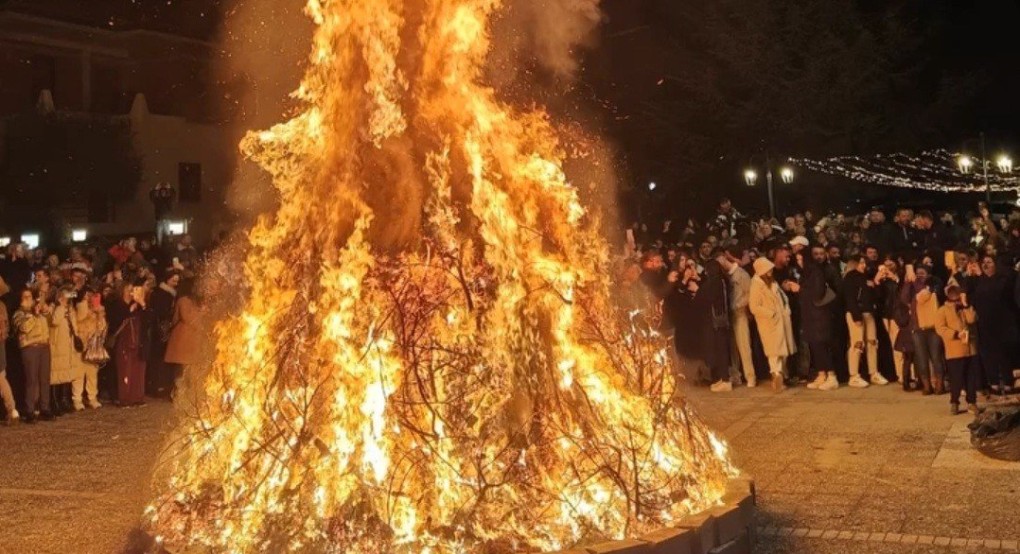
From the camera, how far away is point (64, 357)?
13.2 metres

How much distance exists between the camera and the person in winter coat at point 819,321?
13148 mm

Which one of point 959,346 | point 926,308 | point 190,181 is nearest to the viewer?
point 959,346

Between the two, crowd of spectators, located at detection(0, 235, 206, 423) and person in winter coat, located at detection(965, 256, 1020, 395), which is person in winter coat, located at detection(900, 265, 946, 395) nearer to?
person in winter coat, located at detection(965, 256, 1020, 395)

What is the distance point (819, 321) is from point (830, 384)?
2.67 feet

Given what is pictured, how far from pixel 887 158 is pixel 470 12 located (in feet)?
82.2

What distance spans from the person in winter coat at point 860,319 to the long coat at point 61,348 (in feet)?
32.8

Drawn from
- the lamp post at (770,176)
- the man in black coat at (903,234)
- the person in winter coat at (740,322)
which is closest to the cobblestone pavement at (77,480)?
the person in winter coat at (740,322)

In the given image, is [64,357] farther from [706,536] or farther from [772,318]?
[706,536]

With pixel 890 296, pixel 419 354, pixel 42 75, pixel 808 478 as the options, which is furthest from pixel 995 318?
pixel 42 75

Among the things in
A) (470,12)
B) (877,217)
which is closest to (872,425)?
(470,12)

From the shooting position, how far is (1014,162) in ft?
96.6

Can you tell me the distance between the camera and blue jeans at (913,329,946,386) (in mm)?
11938

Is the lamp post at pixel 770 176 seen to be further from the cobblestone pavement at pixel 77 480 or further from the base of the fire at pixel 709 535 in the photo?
the base of the fire at pixel 709 535

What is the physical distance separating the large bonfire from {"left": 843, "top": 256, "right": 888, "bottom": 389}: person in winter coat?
646 cm
